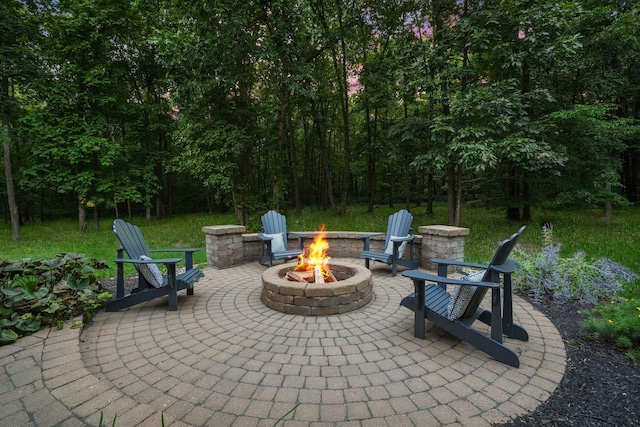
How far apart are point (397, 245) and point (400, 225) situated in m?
0.51

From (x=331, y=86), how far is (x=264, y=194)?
267 inches

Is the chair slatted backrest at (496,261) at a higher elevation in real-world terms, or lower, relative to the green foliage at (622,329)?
higher

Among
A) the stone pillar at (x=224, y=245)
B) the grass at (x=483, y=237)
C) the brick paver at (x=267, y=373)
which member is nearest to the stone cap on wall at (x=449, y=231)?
the grass at (x=483, y=237)

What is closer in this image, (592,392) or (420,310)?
(592,392)

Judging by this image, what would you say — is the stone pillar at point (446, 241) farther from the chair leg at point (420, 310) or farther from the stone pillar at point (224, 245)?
the stone pillar at point (224, 245)

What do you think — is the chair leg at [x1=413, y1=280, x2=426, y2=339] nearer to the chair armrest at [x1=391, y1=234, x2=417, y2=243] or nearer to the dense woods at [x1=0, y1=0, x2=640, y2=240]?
the chair armrest at [x1=391, y1=234, x2=417, y2=243]

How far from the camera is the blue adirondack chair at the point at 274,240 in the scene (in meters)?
5.10

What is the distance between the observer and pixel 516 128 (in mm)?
7547

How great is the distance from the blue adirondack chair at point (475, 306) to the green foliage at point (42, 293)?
302 centimetres

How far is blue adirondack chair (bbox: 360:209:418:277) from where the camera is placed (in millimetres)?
4645

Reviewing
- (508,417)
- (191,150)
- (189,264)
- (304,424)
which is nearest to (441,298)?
(508,417)

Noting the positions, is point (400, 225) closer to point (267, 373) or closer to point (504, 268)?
point (504, 268)

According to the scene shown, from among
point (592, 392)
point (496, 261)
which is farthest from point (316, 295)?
point (592, 392)

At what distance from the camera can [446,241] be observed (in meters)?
4.70
